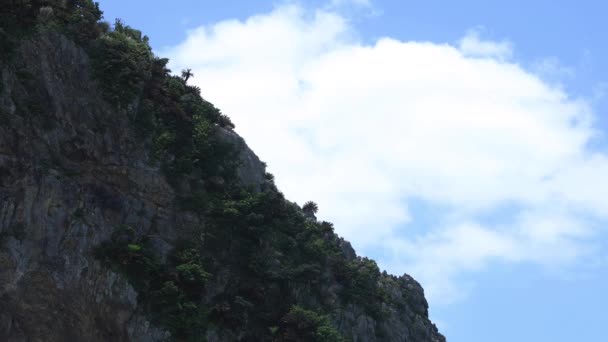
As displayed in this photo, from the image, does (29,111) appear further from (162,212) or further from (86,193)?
(162,212)

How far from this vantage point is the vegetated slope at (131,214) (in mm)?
35906

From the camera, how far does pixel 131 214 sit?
41.0 meters

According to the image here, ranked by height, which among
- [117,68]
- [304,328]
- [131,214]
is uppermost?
[117,68]

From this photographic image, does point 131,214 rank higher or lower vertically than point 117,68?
lower

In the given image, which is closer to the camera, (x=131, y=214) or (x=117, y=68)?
(x=131, y=214)

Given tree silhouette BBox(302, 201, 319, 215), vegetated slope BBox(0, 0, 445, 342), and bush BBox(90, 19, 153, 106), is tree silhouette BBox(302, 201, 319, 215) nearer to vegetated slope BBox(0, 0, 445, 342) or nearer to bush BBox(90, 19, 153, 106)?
vegetated slope BBox(0, 0, 445, 342)

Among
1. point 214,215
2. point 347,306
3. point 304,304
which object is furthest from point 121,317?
point 347,306

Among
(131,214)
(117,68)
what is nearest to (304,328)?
(131,214)

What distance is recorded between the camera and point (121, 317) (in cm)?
3750

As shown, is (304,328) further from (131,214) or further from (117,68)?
(117,68)

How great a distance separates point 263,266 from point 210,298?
5.02 m

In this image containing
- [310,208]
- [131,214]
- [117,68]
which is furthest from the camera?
[310,208]

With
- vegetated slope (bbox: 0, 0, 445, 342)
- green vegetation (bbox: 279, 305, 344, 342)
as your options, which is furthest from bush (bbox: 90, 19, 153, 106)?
green vegetation (bbox: 279, 305, 344, 342)

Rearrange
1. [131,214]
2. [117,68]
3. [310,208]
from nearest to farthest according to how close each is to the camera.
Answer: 1. [131,214]
2. [117,68]
3. [310,208]
